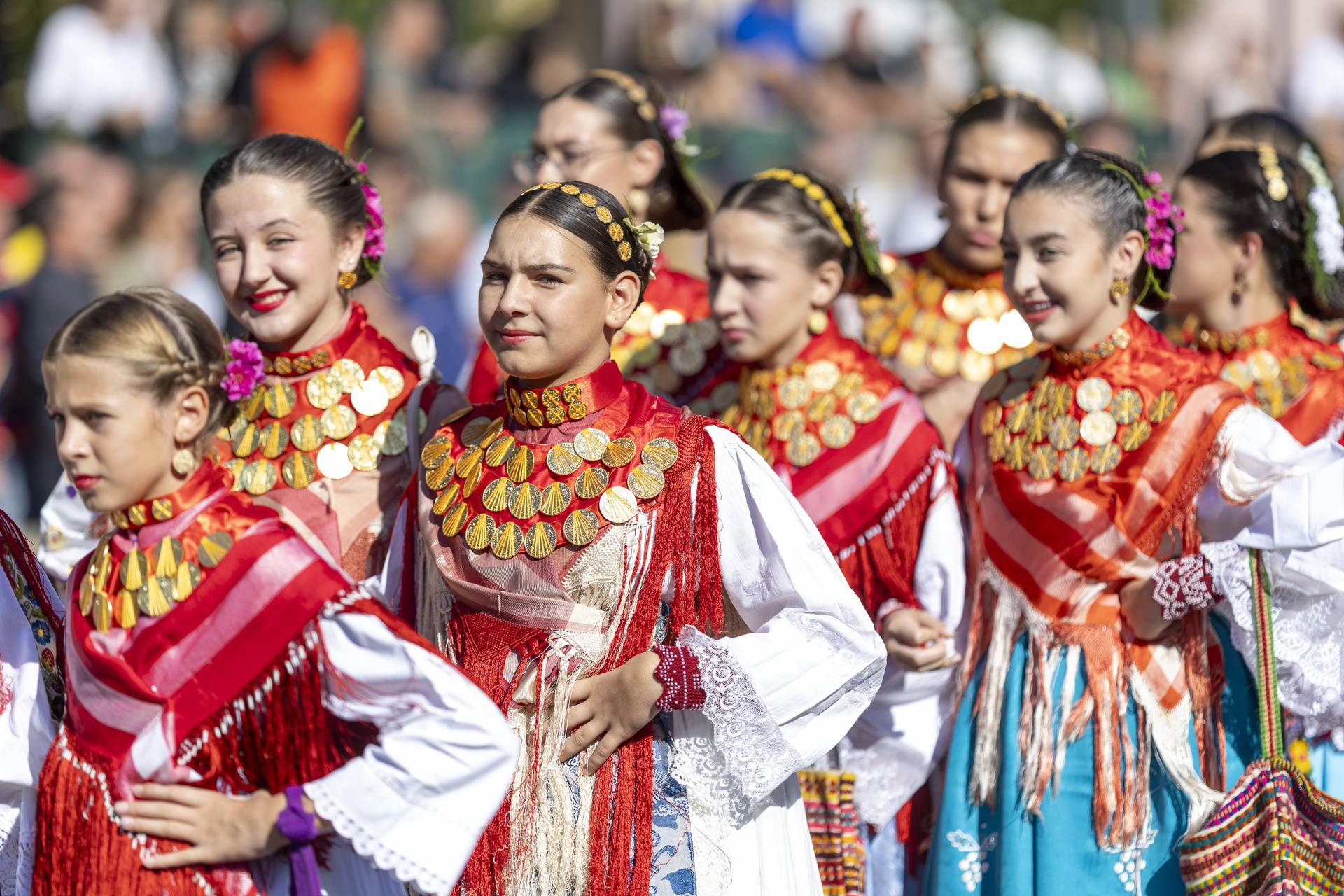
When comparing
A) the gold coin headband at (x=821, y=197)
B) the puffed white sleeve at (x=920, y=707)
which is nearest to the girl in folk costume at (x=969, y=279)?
the gold coin headband at (x=821, y=197)

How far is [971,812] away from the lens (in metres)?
4.10

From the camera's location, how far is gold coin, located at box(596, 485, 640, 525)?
334 cm

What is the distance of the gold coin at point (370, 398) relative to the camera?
406cm

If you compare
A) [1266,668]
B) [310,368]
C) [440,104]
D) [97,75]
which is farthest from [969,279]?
[97,75]

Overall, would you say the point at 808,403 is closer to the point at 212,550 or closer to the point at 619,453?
the point at 619,453

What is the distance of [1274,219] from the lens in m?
4.68

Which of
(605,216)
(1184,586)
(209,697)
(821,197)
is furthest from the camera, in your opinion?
(821,197)

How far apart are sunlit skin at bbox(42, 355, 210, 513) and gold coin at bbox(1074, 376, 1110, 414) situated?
2.14 meters

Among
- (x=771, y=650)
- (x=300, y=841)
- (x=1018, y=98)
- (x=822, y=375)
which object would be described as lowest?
(x=300, y=841)

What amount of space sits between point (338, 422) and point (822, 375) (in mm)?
1278

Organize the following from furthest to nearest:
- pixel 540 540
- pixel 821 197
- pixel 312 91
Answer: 1. pixel 312 91
2. pixel 821 197
3. pixel 540 540

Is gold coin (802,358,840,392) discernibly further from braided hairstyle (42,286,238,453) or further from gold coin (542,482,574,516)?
braided hairstyle (42,286,238,453)

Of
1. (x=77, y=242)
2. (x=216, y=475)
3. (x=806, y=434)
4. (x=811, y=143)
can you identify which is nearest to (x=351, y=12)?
(x=811, y=143)

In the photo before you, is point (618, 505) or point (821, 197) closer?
point (618, 505)
